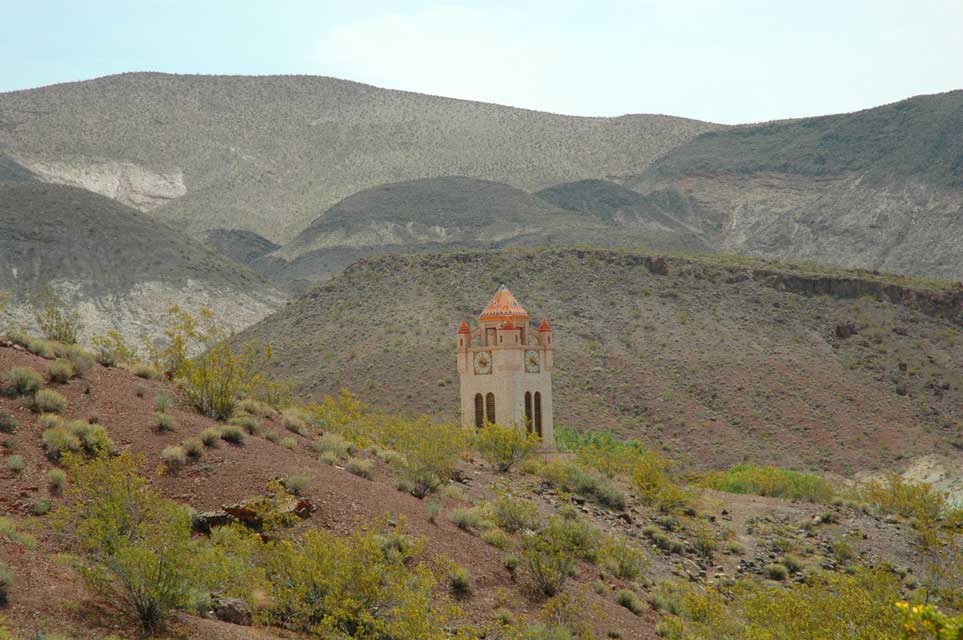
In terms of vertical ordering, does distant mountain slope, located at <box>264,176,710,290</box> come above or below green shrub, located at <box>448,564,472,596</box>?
above

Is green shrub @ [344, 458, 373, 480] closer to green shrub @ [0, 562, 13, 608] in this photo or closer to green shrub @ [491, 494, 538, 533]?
green shrub @ [491, 494, 538, 533]

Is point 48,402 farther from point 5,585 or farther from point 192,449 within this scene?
point 5,585

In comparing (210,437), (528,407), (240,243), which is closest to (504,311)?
(528,407)

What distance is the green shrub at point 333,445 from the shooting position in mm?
22812

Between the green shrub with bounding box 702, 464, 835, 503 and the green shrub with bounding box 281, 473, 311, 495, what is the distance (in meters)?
21.1

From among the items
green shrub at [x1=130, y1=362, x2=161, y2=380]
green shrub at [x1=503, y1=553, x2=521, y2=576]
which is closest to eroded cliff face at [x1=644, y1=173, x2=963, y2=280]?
green shrub at [x1=503, y1=553, x2=521, y2=576]

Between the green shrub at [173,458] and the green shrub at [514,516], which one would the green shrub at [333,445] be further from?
the green shrub at [173,458]

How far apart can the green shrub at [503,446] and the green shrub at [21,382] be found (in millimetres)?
12951

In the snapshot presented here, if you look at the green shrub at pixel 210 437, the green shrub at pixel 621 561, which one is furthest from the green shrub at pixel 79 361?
the green shrub at pixel 621 561

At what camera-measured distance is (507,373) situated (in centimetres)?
3519

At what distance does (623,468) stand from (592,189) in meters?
107

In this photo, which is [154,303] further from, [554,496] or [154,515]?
[154,515]

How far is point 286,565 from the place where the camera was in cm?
1548

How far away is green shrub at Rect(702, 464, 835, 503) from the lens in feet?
123
